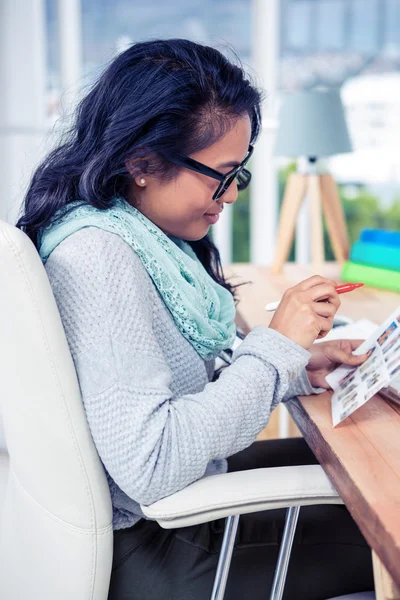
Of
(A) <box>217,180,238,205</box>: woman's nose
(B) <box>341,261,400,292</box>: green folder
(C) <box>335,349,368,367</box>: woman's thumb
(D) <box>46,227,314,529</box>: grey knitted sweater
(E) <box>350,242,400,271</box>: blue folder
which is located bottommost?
(B) <box>341,261,400,292</box>: green folder

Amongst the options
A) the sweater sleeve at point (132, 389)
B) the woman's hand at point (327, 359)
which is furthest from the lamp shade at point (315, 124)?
the sweater sleeve at point (132, 389)

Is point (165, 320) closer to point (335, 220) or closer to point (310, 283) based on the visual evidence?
point (310, 283)

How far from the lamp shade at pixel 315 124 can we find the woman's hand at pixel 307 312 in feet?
3.90

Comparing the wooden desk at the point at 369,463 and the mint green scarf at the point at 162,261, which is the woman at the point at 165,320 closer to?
the mint green scarf at the point at 162,261

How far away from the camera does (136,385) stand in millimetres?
895

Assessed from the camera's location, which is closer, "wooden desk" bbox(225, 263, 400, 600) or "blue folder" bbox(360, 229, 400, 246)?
"wooden desk" bbox(225, 263, 400, 600)

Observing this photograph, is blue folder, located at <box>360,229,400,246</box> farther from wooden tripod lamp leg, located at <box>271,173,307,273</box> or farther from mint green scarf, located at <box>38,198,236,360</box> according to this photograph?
mint green scarf, located at <box>38,198,236,360</box>

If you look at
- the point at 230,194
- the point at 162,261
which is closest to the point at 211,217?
the point at 230,194

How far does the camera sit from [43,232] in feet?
3.42

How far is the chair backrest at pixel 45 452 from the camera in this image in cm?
86

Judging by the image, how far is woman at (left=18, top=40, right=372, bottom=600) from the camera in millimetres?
906

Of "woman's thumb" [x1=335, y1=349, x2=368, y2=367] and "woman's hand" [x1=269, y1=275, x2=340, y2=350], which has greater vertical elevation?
"woman's hand" [x1=269, y1=275, x2=340, y2=350]

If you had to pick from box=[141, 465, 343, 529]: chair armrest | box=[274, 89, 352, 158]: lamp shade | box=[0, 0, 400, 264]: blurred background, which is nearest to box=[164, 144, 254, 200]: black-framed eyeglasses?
box=[141, 465, 343, 529]: chair armrest

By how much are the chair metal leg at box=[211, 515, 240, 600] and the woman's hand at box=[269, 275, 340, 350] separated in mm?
267
